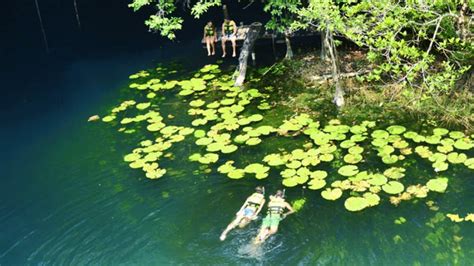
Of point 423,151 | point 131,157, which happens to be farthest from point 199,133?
point 423,151

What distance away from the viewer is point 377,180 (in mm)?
8375

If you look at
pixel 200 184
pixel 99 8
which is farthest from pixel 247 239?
pixel 99 8

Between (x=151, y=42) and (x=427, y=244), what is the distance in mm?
13756

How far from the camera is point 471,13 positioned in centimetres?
1009

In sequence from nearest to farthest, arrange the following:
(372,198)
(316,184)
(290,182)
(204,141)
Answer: (372,198) < (316,184) < (290,182) < (204,141)

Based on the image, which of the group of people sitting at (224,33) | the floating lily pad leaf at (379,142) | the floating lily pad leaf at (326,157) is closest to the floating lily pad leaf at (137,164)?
the floating lily pad leaf at (326,157)

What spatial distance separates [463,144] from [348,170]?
227cm

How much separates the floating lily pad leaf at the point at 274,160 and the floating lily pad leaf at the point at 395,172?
1.91 meters

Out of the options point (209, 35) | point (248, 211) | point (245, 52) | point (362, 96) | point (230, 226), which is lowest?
point (230, 226)

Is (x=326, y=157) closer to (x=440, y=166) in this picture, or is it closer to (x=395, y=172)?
(x=395, y=172)

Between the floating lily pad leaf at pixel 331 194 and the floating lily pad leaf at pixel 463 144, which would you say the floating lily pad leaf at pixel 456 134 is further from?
the floating lily pad leaf at pixel 331 194

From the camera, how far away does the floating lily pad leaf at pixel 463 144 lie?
8969mm

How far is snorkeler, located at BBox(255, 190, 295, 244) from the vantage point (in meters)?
7.51

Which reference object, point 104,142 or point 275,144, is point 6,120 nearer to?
point 104,142
